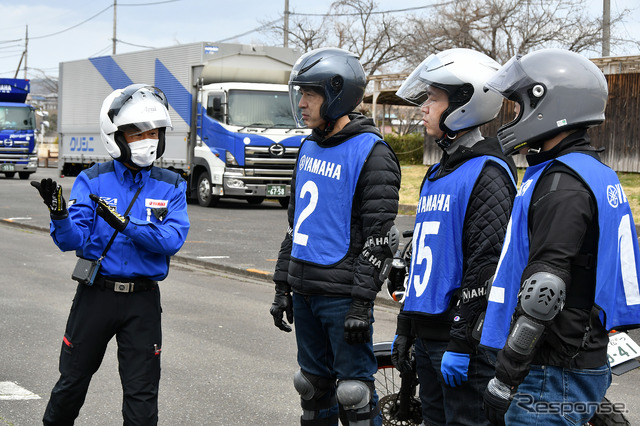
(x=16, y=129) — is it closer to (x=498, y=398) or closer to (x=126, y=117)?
(x=126, y=117)

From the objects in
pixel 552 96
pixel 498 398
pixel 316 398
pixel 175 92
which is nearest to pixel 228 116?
pixel 175 92

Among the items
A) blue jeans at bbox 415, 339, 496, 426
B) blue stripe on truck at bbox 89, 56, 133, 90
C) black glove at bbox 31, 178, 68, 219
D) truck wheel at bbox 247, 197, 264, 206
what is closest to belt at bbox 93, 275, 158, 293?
black glove at bbox 31, 178, 68, 219

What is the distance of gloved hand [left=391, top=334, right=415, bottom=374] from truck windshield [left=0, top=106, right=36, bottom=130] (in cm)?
3261

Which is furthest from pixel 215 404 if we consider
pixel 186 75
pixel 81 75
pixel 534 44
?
pixel 534 44

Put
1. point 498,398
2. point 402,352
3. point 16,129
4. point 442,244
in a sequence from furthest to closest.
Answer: point 16,129 < point 402,352 < point 442,244 < point 498,398

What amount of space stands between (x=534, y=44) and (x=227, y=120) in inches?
671

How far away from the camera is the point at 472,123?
151 inches

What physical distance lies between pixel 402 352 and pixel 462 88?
1.20m

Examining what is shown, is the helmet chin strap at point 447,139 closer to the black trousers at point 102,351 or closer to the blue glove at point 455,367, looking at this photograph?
the blue glove at point 455,367

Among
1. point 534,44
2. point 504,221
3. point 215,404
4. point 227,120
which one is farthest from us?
point 534,44

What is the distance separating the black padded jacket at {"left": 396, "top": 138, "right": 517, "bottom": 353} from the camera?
345cm

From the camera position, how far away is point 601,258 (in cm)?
278

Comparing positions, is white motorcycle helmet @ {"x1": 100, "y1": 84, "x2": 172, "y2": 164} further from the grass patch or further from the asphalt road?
the grass patch

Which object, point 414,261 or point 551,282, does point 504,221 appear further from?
point 551,282
